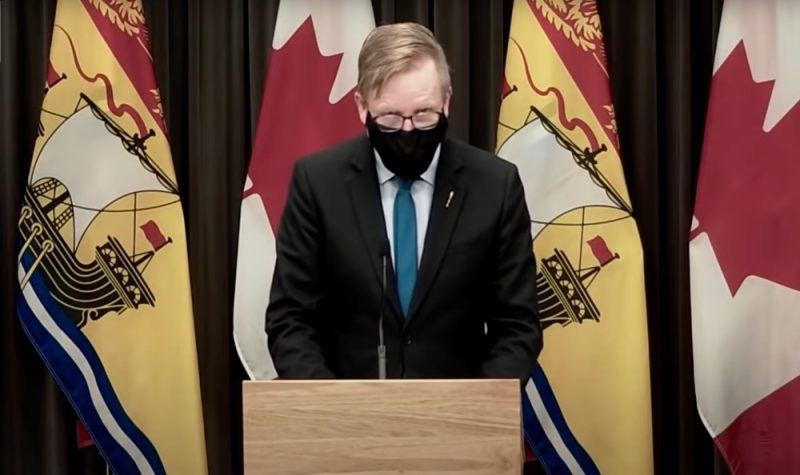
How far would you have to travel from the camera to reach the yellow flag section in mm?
3383

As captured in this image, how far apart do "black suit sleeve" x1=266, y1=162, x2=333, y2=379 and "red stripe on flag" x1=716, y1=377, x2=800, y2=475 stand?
5.65 feet

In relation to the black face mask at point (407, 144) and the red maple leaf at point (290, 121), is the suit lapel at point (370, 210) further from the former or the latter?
the red maple leaf at point (290, 121)

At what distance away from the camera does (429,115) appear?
7.37ft

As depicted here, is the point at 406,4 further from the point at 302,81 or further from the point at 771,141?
the point at 771,141

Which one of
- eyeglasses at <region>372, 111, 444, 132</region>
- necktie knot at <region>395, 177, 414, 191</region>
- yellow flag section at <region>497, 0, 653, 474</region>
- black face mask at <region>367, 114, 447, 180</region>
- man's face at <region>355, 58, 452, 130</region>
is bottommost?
yellow flag section at <region>497, 0, 653, 474</region>

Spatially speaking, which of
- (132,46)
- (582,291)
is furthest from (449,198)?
(132,46)

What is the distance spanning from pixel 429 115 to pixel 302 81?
1.29 m

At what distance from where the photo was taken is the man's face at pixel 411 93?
2.20 m

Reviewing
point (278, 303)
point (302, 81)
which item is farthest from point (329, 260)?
point (302, 81)

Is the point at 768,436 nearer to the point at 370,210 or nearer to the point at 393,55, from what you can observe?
the point at 370,210

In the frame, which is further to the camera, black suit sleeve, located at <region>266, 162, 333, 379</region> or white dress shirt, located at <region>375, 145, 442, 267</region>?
white dress shirt, located at <region>375, 145, 442, 267</region>

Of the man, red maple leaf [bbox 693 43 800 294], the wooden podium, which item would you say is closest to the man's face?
the man

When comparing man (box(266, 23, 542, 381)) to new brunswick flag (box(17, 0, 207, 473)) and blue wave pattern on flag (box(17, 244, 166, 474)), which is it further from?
blue wave pattern on flag (box(17, 244, 166, 474))

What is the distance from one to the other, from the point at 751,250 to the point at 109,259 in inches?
81.9
